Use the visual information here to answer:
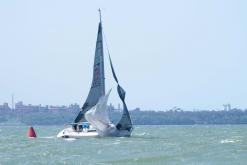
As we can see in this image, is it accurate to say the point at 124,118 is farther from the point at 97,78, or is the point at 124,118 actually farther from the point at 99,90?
the point at 97,78

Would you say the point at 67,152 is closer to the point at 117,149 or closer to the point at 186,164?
the point at 117,149

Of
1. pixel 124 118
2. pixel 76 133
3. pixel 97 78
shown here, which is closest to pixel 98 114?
pixel 124 118

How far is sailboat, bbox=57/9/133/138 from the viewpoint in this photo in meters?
64.8

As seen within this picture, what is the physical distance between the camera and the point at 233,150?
4719cm

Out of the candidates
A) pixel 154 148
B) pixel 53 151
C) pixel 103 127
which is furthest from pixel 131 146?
pixel 103 127

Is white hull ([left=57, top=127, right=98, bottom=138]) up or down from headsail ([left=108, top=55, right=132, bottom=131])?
down

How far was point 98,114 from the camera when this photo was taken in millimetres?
65312

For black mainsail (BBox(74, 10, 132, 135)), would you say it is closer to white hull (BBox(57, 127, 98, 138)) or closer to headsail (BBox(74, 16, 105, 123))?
headsail (BBox(74, 16, 105, 123))

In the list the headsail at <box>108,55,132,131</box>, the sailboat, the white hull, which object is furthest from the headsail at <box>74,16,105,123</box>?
the white hull

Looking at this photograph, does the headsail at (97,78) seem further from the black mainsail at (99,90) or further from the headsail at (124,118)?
the headsail at (124,118)

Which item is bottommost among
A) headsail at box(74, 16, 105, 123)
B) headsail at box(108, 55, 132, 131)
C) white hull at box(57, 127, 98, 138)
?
white hull at box(57, 127, 98, 138)

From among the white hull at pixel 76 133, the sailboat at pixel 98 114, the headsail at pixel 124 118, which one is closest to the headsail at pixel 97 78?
the sailboat at pixel 98 114

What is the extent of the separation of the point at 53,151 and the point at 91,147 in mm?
3677

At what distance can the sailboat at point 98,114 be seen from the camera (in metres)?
64.8
